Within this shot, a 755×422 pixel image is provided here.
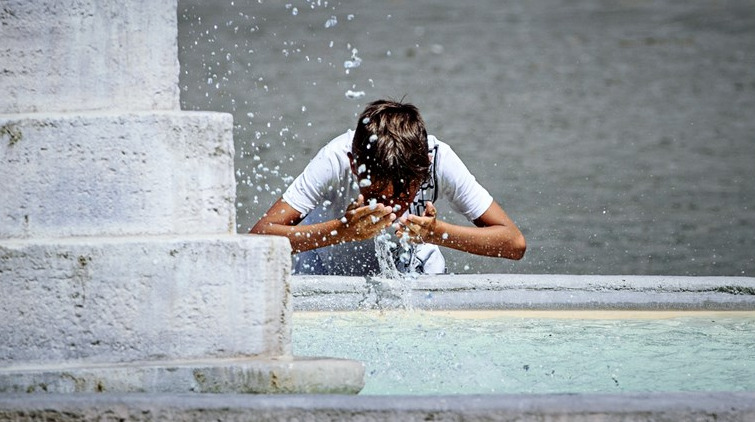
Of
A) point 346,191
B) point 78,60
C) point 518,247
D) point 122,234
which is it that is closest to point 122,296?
point 122,234

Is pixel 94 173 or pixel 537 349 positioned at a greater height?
pixel 94 173

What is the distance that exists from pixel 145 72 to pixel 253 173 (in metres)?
6.65

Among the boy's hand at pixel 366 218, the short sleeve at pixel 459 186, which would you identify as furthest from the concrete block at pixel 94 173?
the short sleeve at pixel 459 186

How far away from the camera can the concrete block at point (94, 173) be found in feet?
9.67

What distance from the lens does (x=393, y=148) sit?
4160 mm

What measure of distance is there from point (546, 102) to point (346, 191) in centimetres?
731

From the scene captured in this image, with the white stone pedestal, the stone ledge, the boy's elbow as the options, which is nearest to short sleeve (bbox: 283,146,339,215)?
the boy's elbow

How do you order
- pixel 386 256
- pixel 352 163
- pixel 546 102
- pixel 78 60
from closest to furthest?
pixel 78 60, pixel 352 163, pixel 386 256, pixel 546 102

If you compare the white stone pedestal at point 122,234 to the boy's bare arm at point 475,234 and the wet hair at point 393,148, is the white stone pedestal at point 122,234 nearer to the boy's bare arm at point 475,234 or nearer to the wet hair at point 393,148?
the wet hair at point 393,148

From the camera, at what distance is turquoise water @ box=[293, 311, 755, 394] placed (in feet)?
10.7

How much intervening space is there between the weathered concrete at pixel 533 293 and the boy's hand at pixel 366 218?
279 millimetres

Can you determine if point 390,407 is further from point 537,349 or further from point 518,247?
point 518,247

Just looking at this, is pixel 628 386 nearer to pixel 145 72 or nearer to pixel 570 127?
pixel 145 72

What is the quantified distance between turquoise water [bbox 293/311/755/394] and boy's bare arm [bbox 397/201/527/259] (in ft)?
0.90
